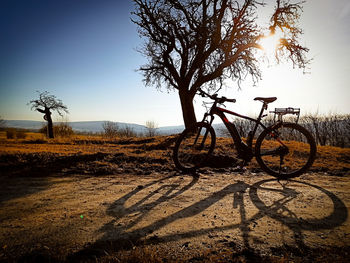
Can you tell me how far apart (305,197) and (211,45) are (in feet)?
29.1

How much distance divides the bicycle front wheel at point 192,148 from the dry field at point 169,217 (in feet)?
1.64

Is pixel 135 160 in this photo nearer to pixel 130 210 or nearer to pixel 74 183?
pixel 74 183

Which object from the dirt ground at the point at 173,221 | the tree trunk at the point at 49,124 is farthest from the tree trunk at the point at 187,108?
the tree trunk at the point at 49,124

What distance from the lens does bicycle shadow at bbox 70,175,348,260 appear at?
1.25 m

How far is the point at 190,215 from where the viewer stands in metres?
1.64

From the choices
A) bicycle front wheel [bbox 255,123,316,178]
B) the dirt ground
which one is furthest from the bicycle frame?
the dirt ground

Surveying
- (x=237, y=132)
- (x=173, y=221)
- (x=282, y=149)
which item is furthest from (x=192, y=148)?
(x=173, y=221)

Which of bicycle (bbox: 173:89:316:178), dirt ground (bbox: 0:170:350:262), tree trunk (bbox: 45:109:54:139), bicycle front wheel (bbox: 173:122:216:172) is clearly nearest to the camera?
dirt ground (bbox: 0:170:350:262)

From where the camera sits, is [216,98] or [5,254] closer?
[5,254]

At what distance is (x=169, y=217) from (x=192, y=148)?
2.32 m

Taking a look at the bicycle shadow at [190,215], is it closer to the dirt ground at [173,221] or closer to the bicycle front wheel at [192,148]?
the dirt ground at [173,221]

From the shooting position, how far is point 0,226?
4.53ft

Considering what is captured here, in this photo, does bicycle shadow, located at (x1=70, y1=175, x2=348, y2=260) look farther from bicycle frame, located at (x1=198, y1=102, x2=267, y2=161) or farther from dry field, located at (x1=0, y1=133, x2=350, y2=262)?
bicycle frame, located at (x1=198, y1=102, x2=267, y2=161)

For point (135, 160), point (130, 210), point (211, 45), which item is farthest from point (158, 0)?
point (130, 210)
